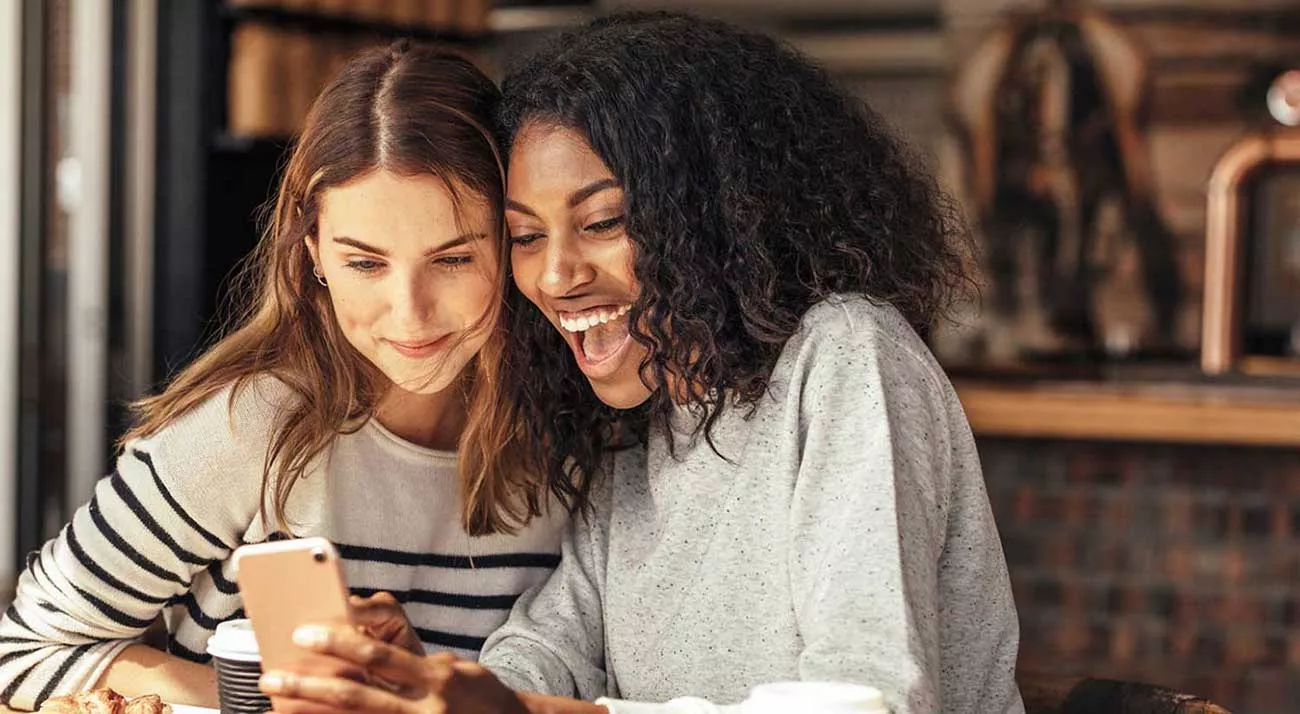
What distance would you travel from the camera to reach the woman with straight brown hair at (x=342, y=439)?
1.75 meters

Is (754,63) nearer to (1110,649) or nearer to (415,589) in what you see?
(415,589)

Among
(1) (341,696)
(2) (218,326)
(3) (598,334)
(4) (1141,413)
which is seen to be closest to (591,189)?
(3) (598,334)

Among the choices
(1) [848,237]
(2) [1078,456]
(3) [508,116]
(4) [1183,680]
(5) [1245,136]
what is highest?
(5) [1245,136]

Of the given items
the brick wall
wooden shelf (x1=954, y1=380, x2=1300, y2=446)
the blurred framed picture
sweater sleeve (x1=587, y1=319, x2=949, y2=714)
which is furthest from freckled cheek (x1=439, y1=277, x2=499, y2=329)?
the blurred framed picture

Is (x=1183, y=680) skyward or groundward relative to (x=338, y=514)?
groundward

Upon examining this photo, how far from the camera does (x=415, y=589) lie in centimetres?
191

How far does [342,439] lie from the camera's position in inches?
74.0

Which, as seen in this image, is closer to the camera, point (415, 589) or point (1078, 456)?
point (415, 589)

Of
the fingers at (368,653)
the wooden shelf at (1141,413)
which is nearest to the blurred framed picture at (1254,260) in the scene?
the wooden shelf at (1141,413)

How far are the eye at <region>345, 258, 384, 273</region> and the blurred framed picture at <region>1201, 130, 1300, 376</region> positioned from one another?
3.95 meters

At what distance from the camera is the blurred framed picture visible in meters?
5.36

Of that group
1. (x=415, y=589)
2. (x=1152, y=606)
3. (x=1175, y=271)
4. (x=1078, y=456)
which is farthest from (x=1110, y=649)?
(x=415, y=589)

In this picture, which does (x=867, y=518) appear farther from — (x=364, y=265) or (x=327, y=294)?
(x=327, y=294)

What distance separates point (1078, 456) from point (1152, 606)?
1.49ft
